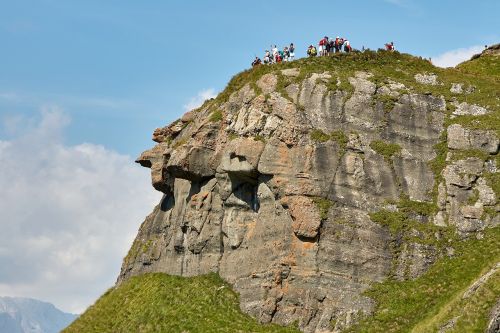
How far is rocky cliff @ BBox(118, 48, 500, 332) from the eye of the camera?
62781 mm

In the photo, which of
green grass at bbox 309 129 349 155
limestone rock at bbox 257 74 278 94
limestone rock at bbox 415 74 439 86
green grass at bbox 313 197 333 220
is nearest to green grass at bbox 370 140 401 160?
green grass at bbox 309 129 349 155

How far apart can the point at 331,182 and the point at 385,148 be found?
6045 millimetres

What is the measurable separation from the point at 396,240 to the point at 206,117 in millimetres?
22635

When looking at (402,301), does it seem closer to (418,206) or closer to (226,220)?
(418,206)

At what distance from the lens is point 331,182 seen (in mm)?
65438

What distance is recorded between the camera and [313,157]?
66.1 m

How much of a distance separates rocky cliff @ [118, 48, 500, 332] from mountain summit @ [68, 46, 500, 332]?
0.11 metres

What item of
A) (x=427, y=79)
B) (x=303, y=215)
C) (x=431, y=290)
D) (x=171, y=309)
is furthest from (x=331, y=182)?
(x=171, y=309)

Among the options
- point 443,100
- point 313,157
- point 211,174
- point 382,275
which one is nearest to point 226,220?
point 211,174

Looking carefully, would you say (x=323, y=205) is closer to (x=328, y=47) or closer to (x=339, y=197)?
(x=339, y=197)

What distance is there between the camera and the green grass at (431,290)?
190ft

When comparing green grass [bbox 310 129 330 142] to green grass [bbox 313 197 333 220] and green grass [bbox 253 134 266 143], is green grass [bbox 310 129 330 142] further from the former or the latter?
green grass [bbox 313 197 333 220]

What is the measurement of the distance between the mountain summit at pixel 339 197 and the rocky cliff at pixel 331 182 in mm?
111

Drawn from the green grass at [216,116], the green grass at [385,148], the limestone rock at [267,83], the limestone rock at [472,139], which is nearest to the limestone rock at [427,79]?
the limestone rock at [472,139]
